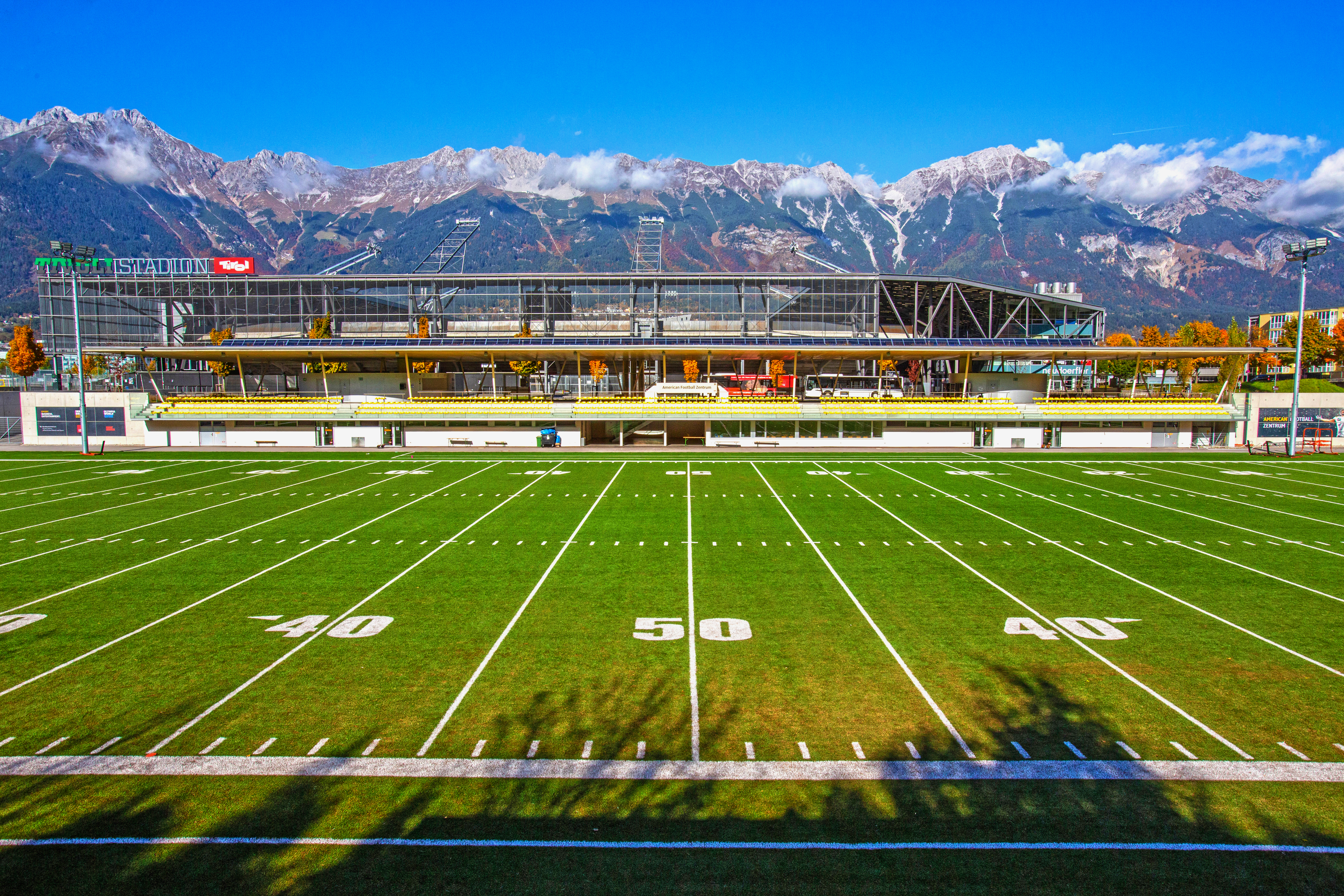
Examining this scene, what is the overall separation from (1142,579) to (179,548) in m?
23.8

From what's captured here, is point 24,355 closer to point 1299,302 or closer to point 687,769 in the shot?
point 687,769

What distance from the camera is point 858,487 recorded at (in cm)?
2761

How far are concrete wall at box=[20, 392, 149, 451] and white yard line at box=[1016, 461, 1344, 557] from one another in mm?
56951

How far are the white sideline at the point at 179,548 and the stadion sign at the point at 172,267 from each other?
1970 inches

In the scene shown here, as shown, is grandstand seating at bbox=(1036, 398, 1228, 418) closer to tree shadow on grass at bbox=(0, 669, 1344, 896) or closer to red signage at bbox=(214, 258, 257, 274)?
tree shadow on grass at bbox=(0, 669, 1344, 896)

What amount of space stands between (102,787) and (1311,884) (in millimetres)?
11953

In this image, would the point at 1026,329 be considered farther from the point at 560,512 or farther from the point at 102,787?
the point at 102,787

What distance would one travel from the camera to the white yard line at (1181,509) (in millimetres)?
18422

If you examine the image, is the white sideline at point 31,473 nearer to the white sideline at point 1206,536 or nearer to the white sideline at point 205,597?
the white sideline at point 205,597

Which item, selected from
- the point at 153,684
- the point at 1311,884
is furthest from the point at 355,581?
the point at 1311,884

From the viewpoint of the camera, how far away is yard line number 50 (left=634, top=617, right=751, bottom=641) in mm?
11820

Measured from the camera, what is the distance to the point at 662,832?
6629 millimetres

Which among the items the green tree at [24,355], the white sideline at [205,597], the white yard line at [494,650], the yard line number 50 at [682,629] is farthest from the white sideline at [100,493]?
the green tree at [24,355]

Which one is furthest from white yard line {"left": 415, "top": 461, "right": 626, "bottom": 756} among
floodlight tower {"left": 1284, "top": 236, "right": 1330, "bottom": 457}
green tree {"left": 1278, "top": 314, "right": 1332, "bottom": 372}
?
green tree {"left": 1278, "top": 314, "right": 1332, "bottom": 372}
